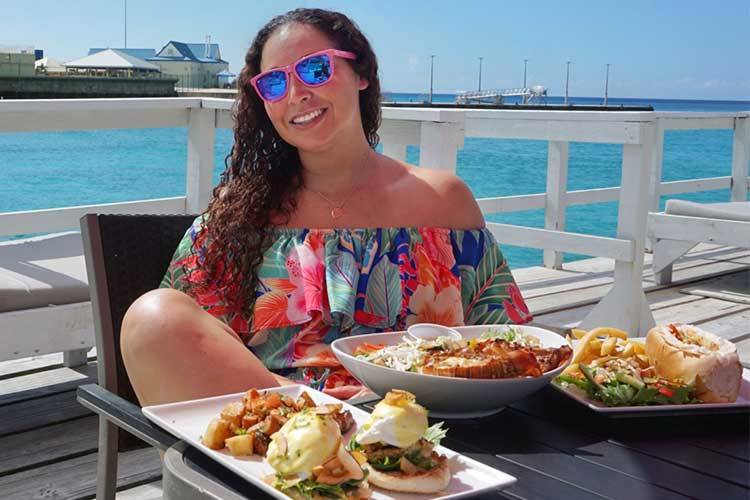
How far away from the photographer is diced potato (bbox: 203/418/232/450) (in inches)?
37.7

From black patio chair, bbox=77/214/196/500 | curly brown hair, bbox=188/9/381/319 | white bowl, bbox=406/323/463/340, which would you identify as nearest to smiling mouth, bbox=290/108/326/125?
curly brown hair, bbox=188/9/381/319

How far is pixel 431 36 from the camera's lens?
70562 mm

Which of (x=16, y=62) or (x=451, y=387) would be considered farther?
(x=16, y=62)

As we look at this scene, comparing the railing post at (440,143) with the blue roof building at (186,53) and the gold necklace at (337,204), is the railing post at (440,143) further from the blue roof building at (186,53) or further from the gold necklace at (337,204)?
the blue roof building at (186,53)

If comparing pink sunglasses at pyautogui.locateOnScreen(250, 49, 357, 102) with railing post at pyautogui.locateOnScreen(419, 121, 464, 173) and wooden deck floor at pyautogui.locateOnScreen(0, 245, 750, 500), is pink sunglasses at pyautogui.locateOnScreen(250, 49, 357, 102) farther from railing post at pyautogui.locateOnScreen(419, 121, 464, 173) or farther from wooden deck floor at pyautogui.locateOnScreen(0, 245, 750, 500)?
railing post at pyautogui.locateOnScreen(419, 121, 464, 173)

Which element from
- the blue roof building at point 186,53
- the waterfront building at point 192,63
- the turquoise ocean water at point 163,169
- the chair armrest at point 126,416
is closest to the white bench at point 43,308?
the chair armrest at point 126,416

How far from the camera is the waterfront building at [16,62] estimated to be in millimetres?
43562

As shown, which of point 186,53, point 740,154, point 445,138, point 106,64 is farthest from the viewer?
point 186,53

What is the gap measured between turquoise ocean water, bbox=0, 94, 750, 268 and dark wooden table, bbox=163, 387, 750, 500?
2118 cm

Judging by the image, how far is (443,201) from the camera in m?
1.81

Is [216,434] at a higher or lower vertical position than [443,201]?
lower

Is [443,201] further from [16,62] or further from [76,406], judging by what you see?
[16,62]

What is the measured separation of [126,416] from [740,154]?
20.1 feet

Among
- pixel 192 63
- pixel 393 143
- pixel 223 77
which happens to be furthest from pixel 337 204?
pixel 192 63
